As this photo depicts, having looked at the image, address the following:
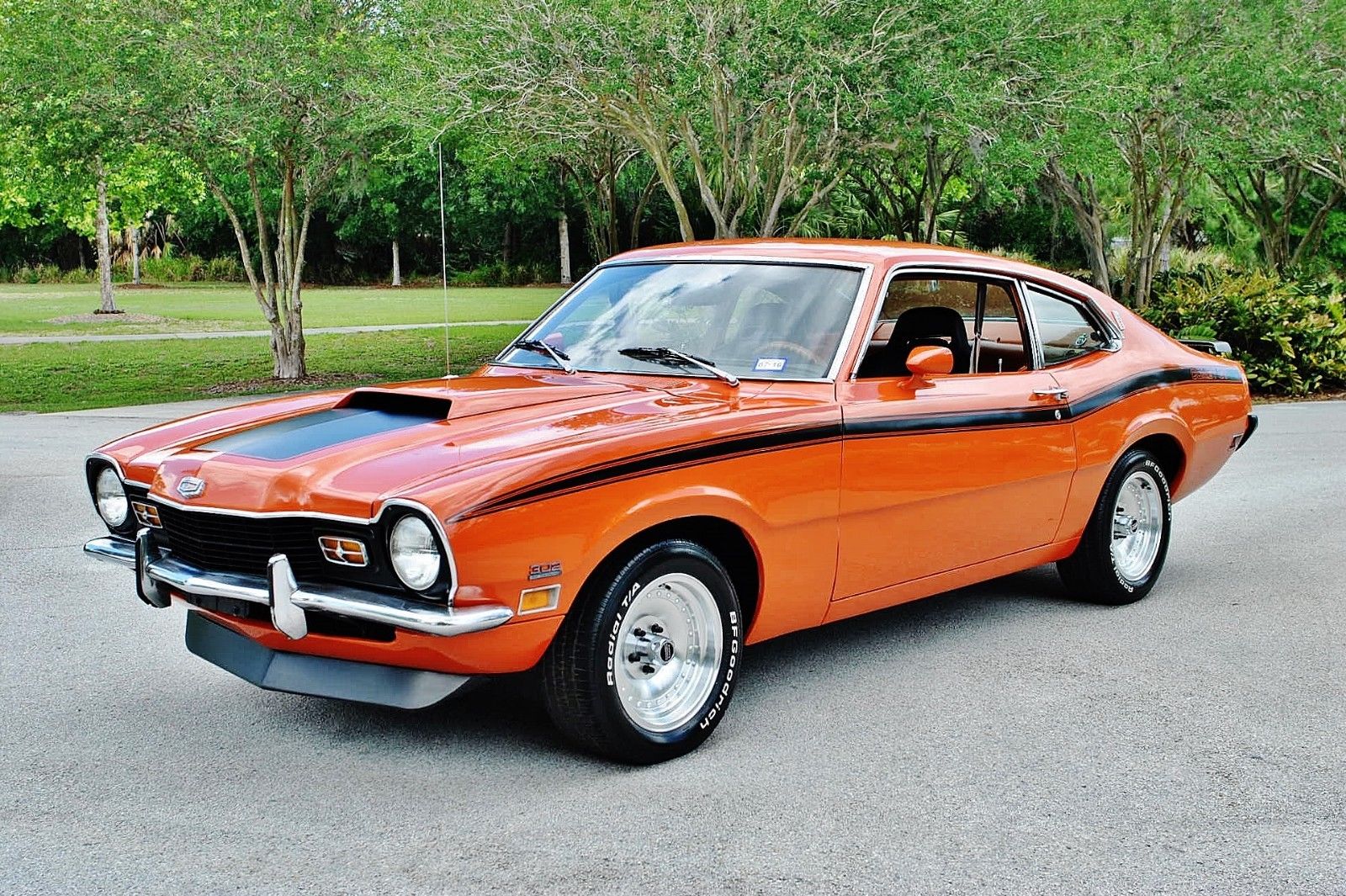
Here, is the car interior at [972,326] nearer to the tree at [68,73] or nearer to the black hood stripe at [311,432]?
the black hood stripe at [311,432]

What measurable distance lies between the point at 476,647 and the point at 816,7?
11.9m

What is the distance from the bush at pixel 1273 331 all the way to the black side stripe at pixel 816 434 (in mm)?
13174

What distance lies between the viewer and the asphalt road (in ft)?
12.2

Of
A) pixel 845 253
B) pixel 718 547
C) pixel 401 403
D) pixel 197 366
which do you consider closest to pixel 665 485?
pixel 718 547

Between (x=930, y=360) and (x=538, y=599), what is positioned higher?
(x=930, y=360)

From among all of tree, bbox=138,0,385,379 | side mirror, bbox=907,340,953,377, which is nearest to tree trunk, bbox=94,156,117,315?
tree, bbox=138,0,385,379

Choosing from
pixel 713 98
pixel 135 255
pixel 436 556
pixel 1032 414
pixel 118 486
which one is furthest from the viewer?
pixel 135 255

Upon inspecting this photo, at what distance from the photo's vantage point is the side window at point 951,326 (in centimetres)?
579

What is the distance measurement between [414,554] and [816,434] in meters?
1.61

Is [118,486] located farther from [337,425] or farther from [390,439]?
[390,439]

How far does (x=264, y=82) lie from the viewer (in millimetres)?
16703

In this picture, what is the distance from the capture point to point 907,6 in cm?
1480

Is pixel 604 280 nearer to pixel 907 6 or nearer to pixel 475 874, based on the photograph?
pixel 475 874

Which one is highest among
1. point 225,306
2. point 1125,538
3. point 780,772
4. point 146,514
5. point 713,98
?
point 713,98
